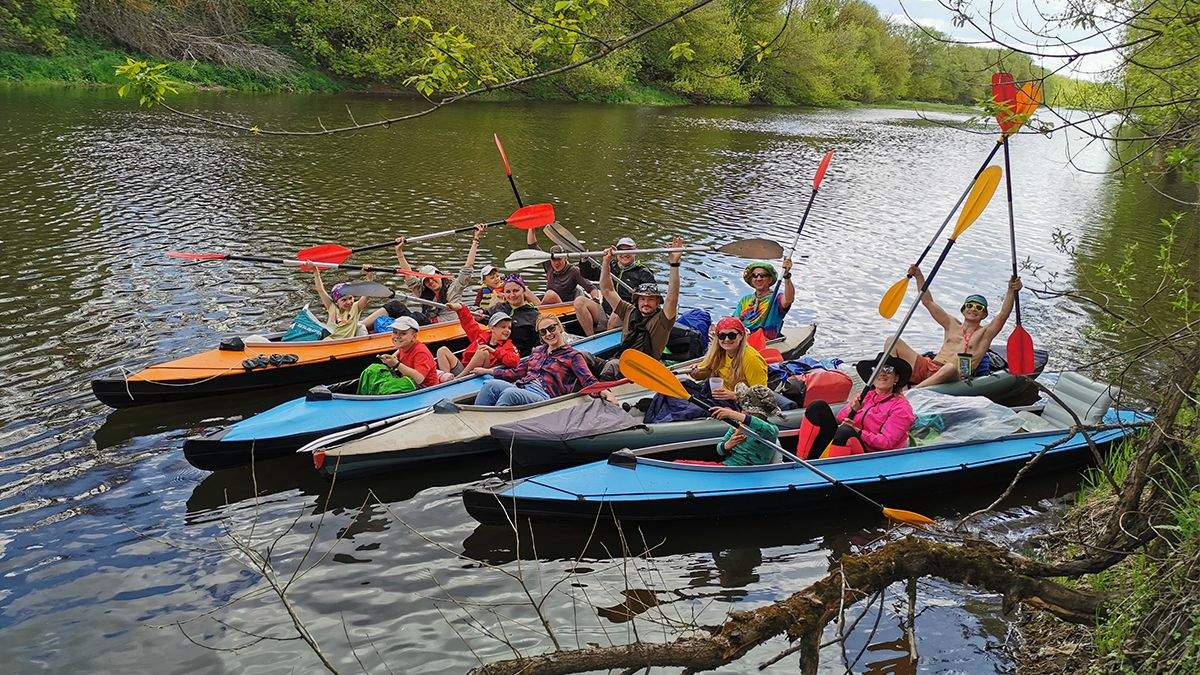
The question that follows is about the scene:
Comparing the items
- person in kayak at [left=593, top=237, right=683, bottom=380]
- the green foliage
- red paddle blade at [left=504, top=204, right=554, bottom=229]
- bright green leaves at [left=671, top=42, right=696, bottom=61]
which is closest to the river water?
person in kayak at [left=593, top=237, right=683, bottom=380]

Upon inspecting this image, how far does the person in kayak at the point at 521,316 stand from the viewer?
9.37m

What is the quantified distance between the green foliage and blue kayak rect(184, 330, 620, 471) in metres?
27.8

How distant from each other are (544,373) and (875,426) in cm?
291

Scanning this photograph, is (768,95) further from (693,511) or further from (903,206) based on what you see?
(693,511)

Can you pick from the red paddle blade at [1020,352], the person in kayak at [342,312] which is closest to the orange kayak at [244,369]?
the person in kayak at [342,312]

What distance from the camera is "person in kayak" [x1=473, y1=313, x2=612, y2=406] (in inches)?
319

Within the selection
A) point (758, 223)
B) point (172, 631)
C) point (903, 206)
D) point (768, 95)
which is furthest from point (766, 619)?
point (768, 95)

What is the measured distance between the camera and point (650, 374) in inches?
271

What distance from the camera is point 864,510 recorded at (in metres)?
7.33

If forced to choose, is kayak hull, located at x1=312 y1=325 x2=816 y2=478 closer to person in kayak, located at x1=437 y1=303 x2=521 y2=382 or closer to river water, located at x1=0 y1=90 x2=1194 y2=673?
river water, located at x1=0 y1=90 x2=1194 y2=673

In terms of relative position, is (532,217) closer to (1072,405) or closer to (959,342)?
(959,342)

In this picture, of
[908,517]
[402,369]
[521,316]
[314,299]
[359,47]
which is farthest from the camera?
[359,47]

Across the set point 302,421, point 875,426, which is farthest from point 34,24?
point 875,426

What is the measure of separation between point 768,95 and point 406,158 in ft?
106
